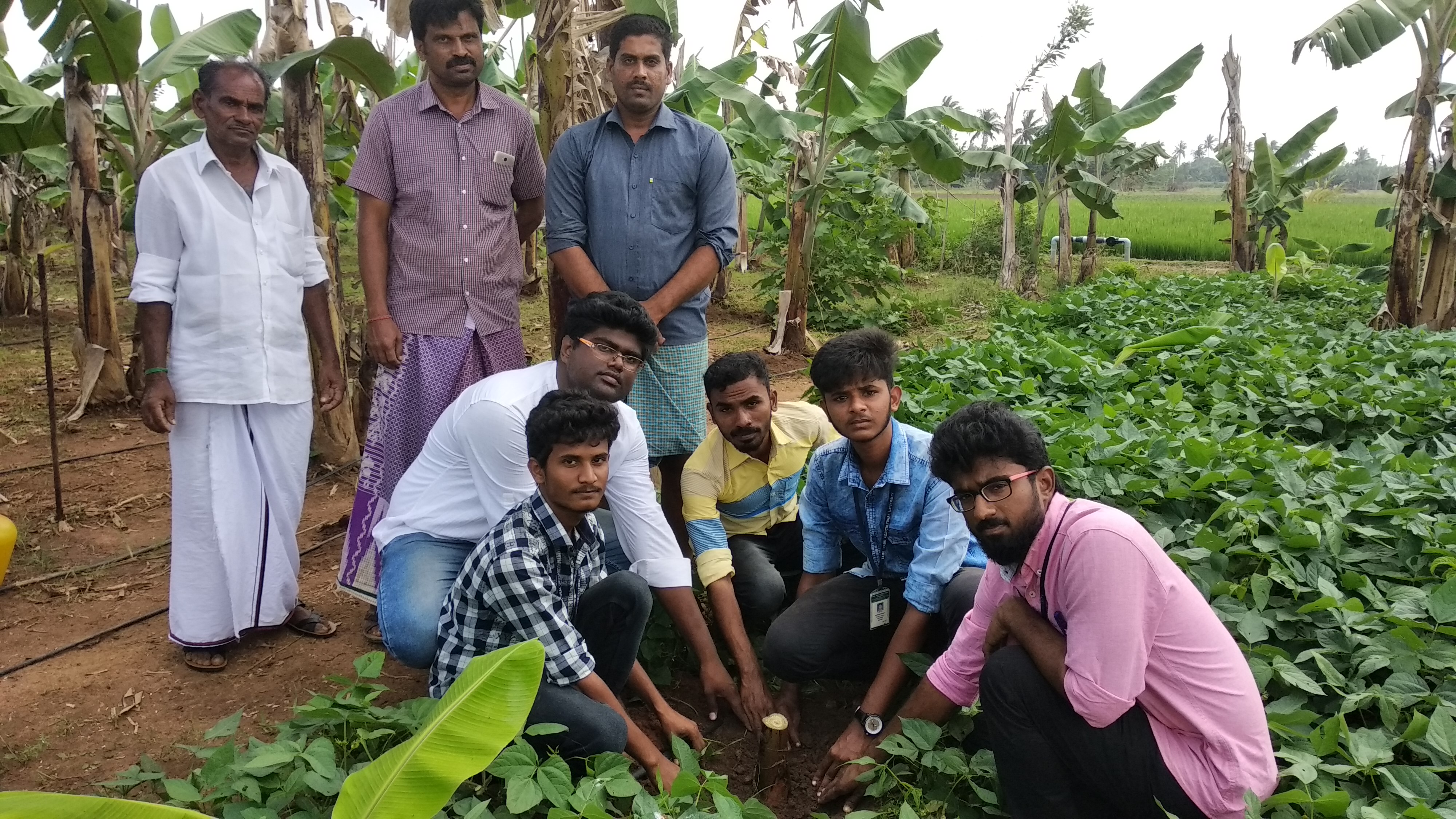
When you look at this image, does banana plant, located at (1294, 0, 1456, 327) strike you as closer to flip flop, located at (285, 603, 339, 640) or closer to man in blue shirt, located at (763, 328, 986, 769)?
man in blue shirt, located at (763, 328, 986, 769)

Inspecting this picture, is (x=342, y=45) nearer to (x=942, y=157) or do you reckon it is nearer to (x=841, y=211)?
(x=942, y=157)

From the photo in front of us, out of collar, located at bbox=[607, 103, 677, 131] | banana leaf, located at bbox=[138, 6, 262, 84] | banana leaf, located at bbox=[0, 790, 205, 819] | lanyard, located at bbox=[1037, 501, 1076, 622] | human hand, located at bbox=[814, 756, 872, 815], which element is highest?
banana leaf, located at bbox=[138, 6, 262, 84]

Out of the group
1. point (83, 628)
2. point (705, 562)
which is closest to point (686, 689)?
point (705, 562)

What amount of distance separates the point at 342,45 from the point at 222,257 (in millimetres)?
1697

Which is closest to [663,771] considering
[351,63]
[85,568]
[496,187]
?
[496,187]

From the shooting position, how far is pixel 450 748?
5.57ft

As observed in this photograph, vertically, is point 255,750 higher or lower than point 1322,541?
lower

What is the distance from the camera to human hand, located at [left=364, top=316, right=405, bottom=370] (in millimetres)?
3385

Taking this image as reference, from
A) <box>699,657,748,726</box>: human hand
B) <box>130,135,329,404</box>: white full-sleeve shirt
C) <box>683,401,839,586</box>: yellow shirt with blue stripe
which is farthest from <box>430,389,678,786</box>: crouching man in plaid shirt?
<box>130,135,329,404</box>: white full-sleeve shirt

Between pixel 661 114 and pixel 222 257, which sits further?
pixel 661 114

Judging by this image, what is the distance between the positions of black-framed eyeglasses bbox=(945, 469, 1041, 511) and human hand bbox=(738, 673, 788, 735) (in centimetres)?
99

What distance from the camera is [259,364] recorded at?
3236 mm

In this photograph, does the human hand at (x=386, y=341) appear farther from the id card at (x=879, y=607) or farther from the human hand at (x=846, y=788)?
the human hand at (x=846, y=788)

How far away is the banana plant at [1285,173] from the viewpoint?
1223cm
